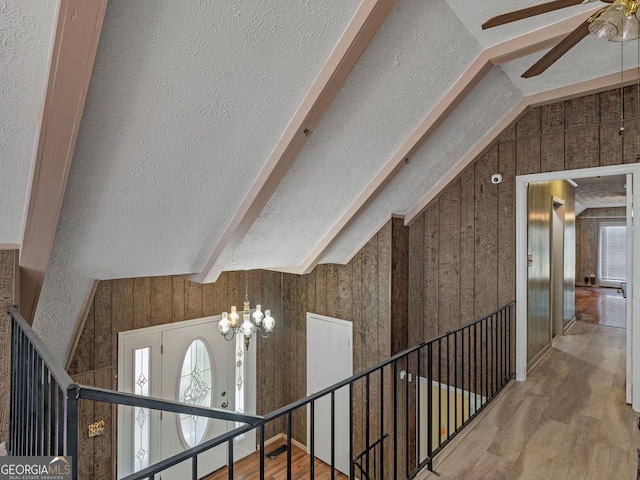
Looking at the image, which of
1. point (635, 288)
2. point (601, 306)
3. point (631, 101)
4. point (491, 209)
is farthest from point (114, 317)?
point (601, 306)

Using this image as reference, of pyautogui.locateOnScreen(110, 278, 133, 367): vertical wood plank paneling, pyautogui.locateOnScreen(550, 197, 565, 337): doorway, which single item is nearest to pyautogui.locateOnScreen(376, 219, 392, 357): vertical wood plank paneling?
pyautogui.locateOnScreen(550, 197, 565, 337): doorway

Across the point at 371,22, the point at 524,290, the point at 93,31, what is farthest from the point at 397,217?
the point at 93,31

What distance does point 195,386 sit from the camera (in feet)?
14.9

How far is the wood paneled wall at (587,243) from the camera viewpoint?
9.48 m

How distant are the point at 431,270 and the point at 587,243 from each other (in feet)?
26.8

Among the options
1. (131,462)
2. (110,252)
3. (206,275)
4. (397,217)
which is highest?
(397,217)

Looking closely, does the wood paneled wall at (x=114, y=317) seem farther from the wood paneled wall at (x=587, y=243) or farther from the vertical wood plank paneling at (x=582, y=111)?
the wood paneled wall at (x=587, y=243)

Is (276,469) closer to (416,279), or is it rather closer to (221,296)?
(221,296)

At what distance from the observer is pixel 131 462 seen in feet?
12.8

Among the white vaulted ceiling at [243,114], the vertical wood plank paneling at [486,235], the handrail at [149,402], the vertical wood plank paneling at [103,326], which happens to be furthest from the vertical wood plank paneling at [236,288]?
the handrail at [149,402]

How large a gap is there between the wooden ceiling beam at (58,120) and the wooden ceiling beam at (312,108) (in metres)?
→ 1.12

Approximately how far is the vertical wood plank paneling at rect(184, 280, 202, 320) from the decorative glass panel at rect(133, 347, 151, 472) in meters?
0.63

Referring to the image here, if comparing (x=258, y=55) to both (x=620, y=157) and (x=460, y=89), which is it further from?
(x=620, y=157)

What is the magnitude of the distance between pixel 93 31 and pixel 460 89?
7.86ft
